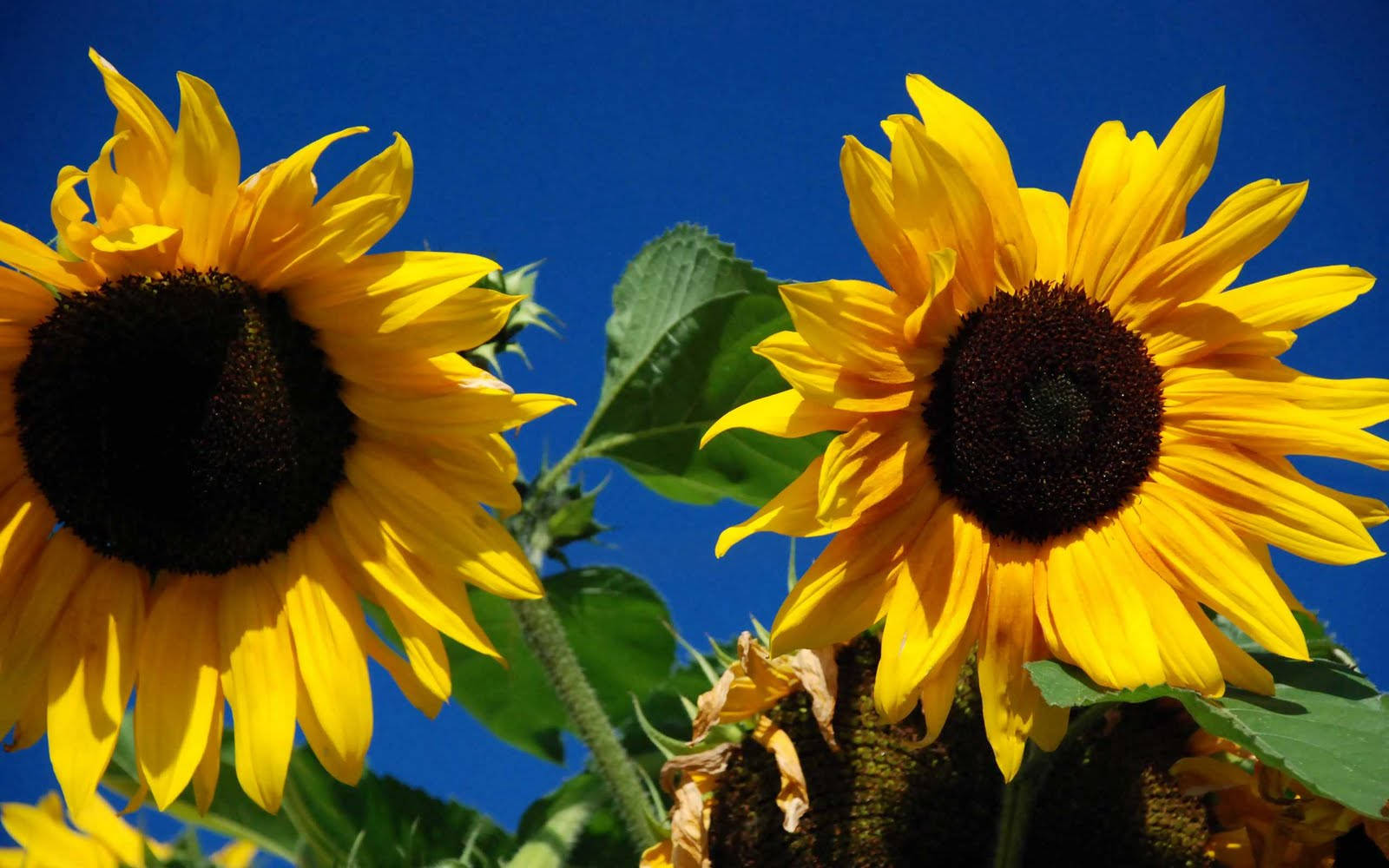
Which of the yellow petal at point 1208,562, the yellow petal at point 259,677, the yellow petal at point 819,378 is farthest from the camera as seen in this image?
the yellow petal at point 259,677

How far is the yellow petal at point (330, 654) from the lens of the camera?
5.34ft

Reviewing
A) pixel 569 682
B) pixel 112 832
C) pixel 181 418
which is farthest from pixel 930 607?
pixel 112 832

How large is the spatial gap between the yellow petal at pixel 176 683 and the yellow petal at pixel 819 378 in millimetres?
808

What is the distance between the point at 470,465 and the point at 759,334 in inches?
20.1

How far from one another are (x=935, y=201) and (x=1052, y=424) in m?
0.33

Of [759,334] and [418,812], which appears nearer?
[759,334]

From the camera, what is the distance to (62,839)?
195 cm

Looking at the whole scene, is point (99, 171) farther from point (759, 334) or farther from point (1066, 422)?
point (1066, 422)

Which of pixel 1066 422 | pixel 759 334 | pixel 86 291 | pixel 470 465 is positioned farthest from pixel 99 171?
pixel 1066 422

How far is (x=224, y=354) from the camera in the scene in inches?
62.8

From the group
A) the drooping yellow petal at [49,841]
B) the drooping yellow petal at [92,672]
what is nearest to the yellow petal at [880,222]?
the drooping yellow petal at [92,672]

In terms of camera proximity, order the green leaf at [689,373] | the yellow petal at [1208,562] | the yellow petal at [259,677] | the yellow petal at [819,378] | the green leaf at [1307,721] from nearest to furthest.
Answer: the green leaf at [1307,721]
the yellow petal at [819,378]
the yellow petal at [1208,562]
the yellow petal at [259,677]
the green leaf at [689,373]

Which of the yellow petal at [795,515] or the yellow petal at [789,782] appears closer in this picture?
the yellow petal at [795,515]

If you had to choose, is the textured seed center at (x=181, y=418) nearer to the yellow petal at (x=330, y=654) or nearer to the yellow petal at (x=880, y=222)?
the yellow petal at (x=330, y=654)
